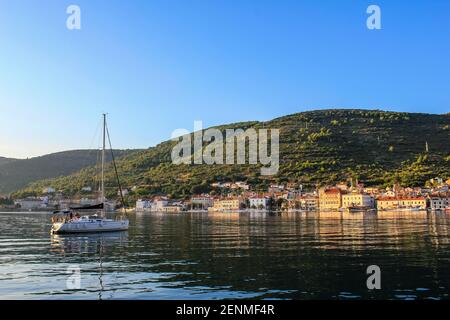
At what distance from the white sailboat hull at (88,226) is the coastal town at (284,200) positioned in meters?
92.6

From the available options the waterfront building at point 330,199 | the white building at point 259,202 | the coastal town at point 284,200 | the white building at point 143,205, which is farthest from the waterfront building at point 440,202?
the white building at point 143,205

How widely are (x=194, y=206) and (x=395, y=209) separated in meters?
70.9

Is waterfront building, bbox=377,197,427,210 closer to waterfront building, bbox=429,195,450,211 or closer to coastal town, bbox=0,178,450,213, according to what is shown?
coastal town, bbox=0,178,450,213

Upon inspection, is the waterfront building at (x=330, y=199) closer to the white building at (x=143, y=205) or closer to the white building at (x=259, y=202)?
the white building at (x=259, y=202)

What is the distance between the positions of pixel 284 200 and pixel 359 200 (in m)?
25.0

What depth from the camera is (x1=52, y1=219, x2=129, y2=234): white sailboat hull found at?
50031 mm

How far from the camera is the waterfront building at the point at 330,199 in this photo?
15800cm

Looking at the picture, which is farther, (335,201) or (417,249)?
(335,201)

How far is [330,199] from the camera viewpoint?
160125 millimetres

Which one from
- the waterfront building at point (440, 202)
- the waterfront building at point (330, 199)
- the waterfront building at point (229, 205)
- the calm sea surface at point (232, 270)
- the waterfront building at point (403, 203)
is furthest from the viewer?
the waterfront building at point (229, 205)
